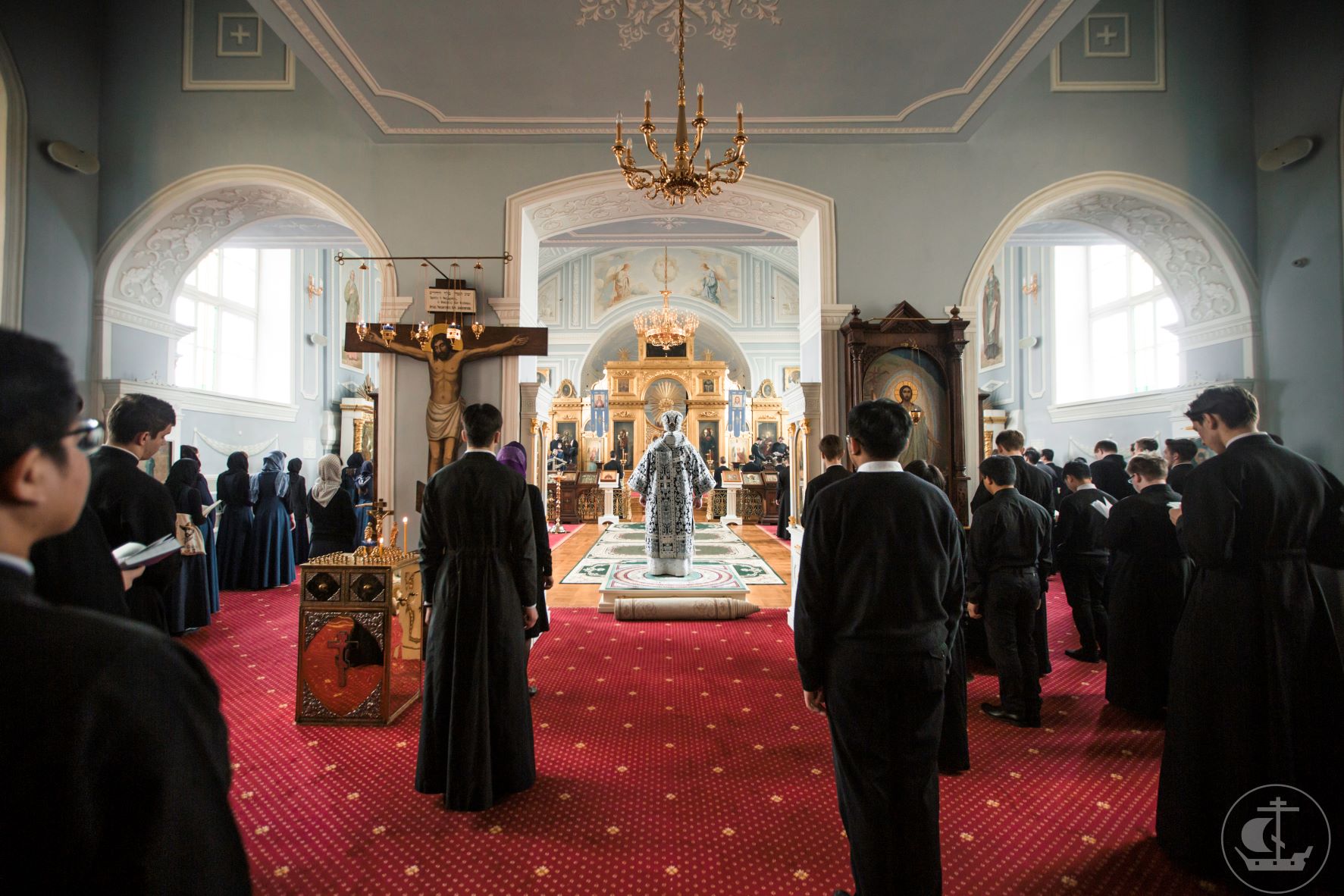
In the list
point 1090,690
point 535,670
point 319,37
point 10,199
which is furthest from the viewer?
point 10,199

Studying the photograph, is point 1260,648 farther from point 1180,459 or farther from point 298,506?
point 298,506

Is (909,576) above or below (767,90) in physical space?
below

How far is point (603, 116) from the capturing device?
7.23 metres

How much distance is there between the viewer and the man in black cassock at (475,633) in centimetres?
288

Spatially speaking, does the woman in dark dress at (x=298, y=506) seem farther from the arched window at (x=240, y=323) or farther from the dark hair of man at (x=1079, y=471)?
the dark hair of man at (x=1079, y=471)

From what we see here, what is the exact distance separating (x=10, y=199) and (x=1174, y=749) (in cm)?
1031

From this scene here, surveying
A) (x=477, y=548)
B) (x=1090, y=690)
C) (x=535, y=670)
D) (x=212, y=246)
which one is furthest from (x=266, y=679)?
(x=212, y=246)

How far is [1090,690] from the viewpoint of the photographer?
449 centimetres

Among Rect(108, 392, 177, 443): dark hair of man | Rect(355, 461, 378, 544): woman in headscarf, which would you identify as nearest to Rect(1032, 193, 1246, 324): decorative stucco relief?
Rect(108, 392, 177, 443): dark hair of man

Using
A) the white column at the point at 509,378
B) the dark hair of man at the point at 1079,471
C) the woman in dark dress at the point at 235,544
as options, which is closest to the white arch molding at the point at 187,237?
the white column at the point at 509,378

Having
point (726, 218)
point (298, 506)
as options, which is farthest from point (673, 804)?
point (726, 218)

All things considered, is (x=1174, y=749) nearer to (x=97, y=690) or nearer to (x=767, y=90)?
(x=97, y=690)

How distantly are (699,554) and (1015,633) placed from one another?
7089mm

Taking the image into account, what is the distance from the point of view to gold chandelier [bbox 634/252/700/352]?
56.3 feet
